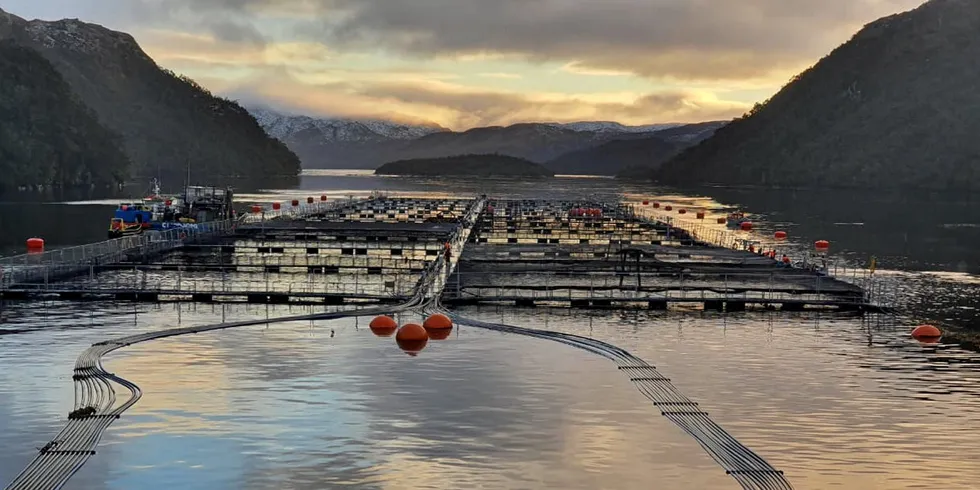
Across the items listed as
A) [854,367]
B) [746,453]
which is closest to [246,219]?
[854,367]

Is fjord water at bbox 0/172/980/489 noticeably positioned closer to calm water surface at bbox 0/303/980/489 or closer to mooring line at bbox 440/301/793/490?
calm water surface at bbox 0/303/980/489

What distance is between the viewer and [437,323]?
2453 inches

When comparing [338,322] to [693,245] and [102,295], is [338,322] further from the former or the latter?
[693,245]

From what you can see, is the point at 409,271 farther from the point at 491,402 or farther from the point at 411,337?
the point at 491,402

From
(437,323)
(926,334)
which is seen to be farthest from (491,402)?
(926,334)

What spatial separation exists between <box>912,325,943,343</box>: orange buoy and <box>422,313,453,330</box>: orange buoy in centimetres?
2633

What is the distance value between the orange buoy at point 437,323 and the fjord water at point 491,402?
794 mm

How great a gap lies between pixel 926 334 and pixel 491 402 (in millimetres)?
30513

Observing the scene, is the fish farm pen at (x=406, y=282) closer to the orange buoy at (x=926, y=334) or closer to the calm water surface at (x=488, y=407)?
the calm water surface at (x=488, y=407)

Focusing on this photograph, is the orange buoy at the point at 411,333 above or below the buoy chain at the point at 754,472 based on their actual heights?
above

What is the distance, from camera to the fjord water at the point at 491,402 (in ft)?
120

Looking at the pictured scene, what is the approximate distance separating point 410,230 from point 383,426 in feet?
336

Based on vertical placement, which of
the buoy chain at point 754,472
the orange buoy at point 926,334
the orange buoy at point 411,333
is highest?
the orange buoy at point 411,333

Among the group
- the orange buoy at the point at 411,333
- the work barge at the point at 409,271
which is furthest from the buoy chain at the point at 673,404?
the work barge at the point at 409,271
